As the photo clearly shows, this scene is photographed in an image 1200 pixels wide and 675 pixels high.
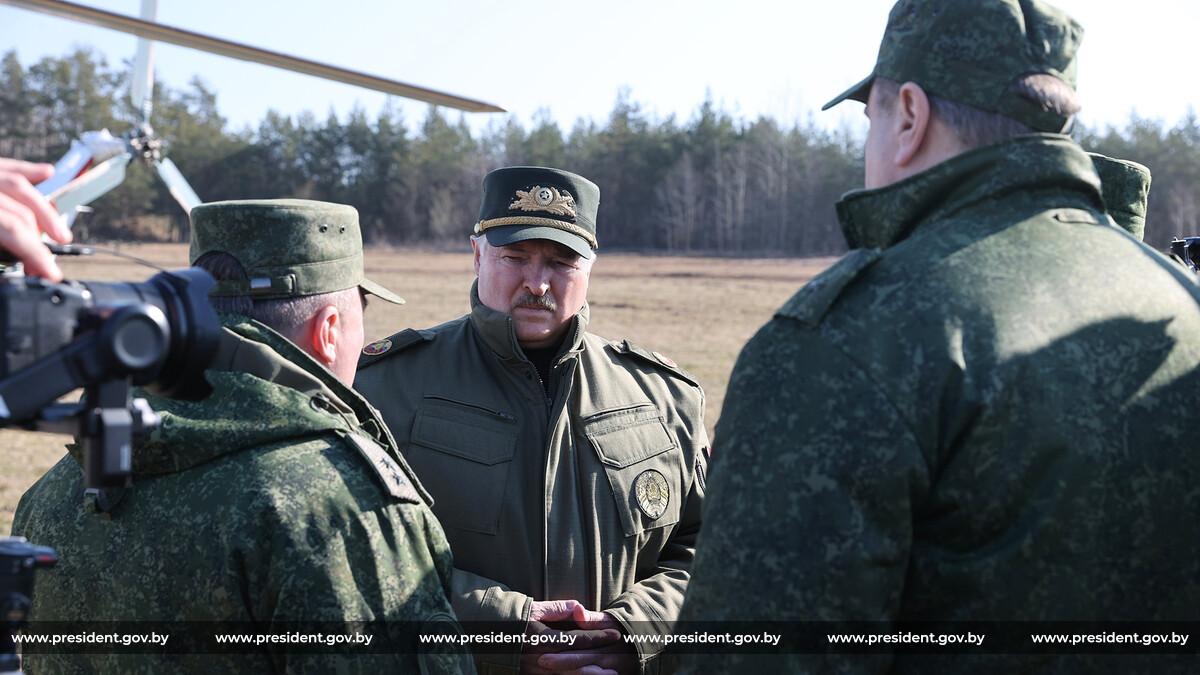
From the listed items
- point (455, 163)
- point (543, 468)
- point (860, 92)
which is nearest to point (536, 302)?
point (543, 468)

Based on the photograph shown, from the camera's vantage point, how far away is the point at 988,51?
71.9 inches

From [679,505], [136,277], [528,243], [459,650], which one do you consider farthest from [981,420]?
[136,277]

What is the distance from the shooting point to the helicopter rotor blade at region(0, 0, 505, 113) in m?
3.69

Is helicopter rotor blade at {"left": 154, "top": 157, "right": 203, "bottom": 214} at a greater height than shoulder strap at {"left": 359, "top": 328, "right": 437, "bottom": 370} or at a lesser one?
greater

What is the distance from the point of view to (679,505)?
11.3ft

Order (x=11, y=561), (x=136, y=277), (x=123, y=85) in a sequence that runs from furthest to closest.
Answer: (x=123, y=85) < (x=136, y=277) < (x=11, y=561)

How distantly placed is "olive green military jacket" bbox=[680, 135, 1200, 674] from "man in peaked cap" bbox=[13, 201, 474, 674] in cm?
67

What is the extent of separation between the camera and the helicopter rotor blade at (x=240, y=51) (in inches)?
145

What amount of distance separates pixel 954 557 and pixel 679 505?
183cm

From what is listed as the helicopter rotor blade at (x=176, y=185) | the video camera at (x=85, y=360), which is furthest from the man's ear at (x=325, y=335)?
the helicopter rotor blade at (x=176, y=185)

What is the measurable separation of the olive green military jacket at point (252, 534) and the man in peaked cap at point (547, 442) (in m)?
1.03

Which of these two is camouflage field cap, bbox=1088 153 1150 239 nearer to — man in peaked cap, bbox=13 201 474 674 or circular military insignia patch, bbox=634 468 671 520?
circular military insignia patch, bbox=634 468 671 520

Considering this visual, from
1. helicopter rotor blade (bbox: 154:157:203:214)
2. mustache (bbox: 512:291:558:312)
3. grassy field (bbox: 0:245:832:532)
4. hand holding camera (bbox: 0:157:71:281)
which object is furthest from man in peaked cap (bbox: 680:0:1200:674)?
helicopter rotor blade (bbox: 154:157:203:214)

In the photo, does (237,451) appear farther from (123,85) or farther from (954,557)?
(123,85)
